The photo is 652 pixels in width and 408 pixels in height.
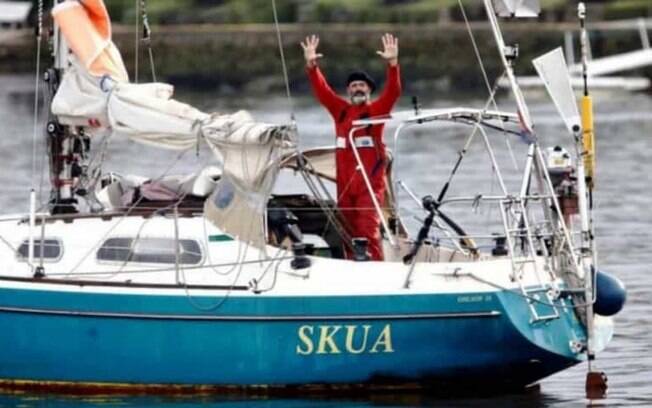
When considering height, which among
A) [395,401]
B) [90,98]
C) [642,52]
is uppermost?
[642,52]

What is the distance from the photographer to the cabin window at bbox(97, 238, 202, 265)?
19.5m

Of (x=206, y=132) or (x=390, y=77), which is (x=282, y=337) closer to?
(x=206, y=132)

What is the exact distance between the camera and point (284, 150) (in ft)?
63.8

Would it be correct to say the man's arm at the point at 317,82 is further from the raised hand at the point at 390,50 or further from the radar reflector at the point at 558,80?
the radar reflector at the point at 558,80

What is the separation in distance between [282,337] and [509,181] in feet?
70.8

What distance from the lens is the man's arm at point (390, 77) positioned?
19125mm

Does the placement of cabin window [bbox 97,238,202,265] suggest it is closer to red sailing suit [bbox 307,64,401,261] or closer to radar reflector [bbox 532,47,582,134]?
red sailing suit [bbox 307,64,401,261]

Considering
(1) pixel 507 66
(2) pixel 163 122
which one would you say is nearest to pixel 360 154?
(1) pixel 507 66

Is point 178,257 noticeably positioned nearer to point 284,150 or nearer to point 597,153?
point 284,150

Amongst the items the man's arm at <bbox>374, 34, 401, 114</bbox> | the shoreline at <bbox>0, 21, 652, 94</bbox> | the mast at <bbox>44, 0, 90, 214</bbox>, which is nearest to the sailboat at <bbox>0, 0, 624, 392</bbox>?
the man's arm at <bbox>374, 34, 401, 114</bbox>

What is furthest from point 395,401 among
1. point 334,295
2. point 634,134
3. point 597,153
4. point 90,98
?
point 634,134

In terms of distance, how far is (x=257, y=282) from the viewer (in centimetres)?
1905

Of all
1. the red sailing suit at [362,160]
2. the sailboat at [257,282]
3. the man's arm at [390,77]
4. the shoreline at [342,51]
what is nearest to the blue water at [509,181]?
the sailboat at [257,282]

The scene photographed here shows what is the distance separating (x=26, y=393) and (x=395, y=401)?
327 cm
